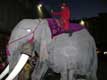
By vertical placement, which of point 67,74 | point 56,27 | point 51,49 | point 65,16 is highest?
point 65,16

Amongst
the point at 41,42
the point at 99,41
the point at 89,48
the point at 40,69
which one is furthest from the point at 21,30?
the point at 99,41

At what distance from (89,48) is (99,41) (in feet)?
53.5

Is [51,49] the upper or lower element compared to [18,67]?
upper

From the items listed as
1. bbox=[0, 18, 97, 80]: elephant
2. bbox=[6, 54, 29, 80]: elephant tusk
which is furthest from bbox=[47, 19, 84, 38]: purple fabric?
bbox=[6, 54, 29, 80]: elephant tusk

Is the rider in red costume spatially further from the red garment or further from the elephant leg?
the elephant leg

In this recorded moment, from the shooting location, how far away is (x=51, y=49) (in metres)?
3.02

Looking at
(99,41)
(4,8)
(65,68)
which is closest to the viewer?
(65,68)

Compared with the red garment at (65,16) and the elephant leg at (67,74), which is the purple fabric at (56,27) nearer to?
the red garment at (65,16)

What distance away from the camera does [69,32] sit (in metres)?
3.07

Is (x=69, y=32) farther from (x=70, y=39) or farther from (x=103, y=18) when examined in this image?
(x=103, y=18)

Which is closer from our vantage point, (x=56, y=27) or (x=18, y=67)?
(x=18, y=67)

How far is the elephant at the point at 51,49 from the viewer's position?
299 cm

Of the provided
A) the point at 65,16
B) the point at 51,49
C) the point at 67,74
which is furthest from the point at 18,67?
the point at 65,16

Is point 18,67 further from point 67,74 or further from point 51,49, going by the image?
point 67,74
